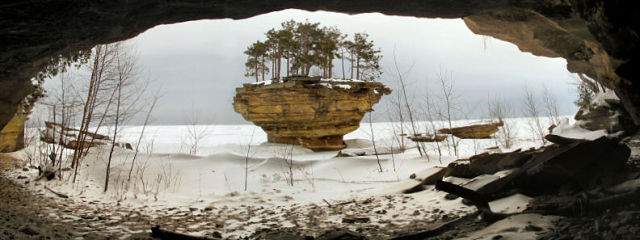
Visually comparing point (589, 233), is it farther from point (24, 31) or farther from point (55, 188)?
point (55, 188)

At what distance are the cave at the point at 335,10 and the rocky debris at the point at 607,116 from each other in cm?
90

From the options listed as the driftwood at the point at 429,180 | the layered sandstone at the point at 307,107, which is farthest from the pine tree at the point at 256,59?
the driftwood at the point at 429,180

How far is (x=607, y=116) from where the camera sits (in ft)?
14.3

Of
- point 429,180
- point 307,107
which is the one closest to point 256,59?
point 307,107

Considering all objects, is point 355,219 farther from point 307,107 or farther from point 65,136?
point 307,107

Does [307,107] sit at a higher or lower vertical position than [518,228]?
higher

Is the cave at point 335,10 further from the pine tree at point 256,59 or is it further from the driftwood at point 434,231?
the pine tree at point 256,59

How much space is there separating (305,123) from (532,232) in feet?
44.8

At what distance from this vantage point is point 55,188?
15.3ft

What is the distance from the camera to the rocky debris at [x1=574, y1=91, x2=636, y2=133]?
410 centimetres

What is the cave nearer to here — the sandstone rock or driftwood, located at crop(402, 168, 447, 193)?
driftwood, located at crop(402, 168, 447, 193)

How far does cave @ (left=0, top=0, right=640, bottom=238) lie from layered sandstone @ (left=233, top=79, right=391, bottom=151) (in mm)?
11247

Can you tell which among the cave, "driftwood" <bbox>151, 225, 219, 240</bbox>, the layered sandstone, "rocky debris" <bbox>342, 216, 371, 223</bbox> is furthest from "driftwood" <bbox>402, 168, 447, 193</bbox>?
the layered sandstone

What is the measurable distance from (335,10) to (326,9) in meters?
0.09
